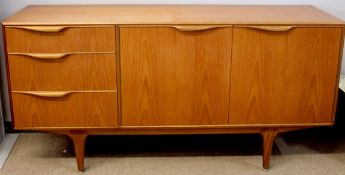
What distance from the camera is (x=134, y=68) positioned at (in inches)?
76.1

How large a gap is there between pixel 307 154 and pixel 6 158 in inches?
55.6

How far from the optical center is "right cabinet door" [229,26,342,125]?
6.27 feet

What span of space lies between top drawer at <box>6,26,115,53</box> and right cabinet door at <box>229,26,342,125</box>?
0.51 meters

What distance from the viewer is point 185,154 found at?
7.51 feet

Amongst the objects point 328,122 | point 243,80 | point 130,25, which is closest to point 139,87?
point 130,25

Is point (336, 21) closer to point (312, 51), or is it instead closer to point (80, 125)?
point (312, 51)

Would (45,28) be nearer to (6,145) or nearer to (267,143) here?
(6,145)

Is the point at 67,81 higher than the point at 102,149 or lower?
higher

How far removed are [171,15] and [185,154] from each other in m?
0.68

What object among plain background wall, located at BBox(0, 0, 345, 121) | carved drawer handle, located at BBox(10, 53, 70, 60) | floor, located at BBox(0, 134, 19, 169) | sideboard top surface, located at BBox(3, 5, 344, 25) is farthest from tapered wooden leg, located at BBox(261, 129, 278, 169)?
floor, located at BBox(0, 134, 19, 169)

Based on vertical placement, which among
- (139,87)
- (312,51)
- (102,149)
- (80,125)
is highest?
(312,51)

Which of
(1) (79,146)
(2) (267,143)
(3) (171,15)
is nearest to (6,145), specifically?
(1) (79,146)

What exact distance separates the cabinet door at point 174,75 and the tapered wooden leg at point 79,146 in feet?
0.69

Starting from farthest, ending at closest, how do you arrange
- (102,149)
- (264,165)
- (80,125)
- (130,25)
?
(102,149), (264,165), (80,125), (130,25)
